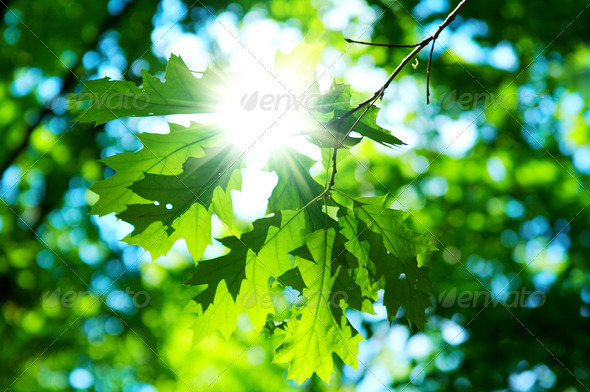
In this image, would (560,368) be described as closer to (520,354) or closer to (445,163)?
(520,354)

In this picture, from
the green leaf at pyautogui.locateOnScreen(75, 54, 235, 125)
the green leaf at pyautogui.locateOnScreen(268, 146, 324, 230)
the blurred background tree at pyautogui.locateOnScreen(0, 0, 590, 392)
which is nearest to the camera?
the green leaf at pyautogui.locateOnScreen(75, 54, 235, 125)

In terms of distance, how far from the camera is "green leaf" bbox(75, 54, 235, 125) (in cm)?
159

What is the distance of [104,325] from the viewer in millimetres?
7977

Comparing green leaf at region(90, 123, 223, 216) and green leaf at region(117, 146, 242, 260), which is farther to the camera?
green leaf at region(90, 123, 223, 216)

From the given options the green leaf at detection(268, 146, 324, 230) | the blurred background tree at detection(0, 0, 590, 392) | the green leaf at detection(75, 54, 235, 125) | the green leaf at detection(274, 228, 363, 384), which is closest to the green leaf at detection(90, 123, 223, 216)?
the green leaf at detection(75, 54, 235, 125)

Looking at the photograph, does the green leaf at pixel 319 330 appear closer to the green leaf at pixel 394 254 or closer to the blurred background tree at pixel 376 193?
the green leaf at pixel 394 254

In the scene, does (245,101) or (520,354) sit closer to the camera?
(245,101)

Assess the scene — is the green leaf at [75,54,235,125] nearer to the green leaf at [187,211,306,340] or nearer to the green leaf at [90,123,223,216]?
the green leaf at [90,123,223,216]

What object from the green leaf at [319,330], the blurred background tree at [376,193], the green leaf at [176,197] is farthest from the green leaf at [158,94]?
the blurred background tree at [376,193]

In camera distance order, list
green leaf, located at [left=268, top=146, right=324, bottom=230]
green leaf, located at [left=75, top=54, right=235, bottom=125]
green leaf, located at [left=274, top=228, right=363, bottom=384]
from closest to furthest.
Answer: green leaf, located at [left=75, top=54, right=235, bottom=125] → green leaf, located at [left=274, top=228, right=363, bottom=384] → green leaf, located at [left=268, top=146, right=324, bottom=230]

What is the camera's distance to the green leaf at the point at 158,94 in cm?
159

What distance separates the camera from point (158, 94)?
169cm

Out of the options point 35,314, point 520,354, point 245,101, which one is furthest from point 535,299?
point 35,314

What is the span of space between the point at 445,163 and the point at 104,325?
292 inches
